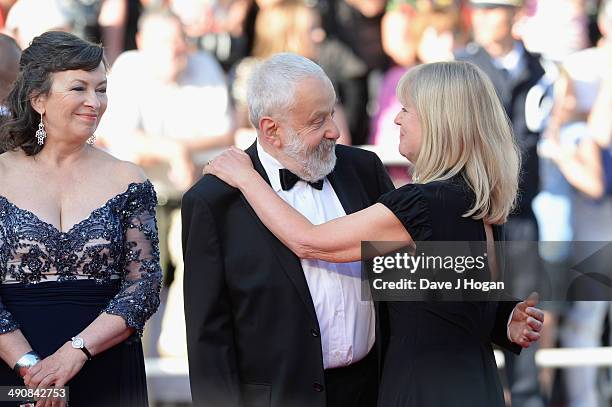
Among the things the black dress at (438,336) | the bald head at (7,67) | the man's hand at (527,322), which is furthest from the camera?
the bald head at (7,67)

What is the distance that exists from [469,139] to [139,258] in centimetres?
124

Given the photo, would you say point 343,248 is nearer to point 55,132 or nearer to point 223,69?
point 55,132

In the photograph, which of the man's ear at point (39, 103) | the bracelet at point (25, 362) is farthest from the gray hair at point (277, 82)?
the bracelet at point (25, 362)

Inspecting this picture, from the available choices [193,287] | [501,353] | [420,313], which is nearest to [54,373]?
Answer: [193,287]

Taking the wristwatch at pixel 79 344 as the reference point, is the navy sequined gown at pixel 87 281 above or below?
above

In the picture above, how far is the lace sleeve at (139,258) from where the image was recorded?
3.90 metres

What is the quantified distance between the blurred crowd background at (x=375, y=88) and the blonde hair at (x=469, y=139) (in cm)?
298

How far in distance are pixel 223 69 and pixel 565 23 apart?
227cm

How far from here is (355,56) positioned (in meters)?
7.36

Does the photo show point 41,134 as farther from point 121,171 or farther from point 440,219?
point 440,219

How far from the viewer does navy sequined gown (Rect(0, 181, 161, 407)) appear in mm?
3770

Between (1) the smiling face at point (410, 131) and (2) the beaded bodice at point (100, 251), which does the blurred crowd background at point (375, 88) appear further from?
(1) the smiling face at point (410, 131)

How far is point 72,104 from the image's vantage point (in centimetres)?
385

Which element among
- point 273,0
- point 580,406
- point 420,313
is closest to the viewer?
point 420,313
